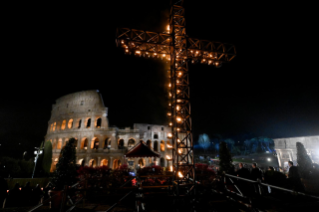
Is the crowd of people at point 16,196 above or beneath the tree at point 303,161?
beneath

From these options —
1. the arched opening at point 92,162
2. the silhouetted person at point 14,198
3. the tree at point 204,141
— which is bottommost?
the arched opening at point 92,162

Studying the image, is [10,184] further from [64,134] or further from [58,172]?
[64,134]

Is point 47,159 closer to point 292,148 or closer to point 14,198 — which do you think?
point 14,198

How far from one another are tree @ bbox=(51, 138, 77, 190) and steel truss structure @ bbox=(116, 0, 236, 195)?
24.4 feet

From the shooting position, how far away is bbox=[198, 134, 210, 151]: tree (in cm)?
8346

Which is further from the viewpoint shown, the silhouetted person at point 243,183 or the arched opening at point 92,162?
the arched opening at point 92,162

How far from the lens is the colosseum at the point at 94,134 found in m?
27.7

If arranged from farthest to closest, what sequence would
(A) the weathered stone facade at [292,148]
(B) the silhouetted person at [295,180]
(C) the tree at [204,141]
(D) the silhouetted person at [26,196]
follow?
(C) the tree at [204,141] → (A) the weathered stone facade at [292,148] → (D) the silhouetted person at [26,196] → (B) the silhouetted person at [295,180]

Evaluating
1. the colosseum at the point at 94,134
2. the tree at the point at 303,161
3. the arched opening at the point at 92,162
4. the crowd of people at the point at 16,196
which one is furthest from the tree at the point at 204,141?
the crowd of people at the point at 16,196

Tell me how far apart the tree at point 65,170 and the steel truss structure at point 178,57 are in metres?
7.44

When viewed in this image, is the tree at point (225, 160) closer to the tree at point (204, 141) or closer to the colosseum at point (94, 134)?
the colosseum at point (94, 134)

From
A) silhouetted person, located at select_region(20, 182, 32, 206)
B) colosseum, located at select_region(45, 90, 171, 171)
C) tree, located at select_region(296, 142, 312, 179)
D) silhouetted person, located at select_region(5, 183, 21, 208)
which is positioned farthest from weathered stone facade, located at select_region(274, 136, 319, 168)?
silhouetted person, located at select_region(5, 183, 21, 208)

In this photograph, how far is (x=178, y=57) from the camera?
9.48 m

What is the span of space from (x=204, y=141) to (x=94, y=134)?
70.0 meters
